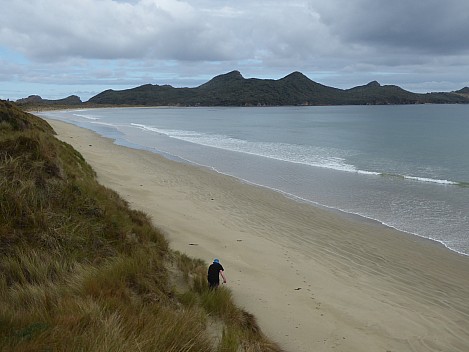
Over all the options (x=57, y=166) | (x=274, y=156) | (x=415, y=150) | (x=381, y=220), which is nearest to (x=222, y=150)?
(x=274, y=156)

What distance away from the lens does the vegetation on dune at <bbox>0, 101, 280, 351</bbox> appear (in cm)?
362

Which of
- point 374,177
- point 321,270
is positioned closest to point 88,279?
point 321,270

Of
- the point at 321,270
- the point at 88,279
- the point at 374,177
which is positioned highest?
the point at 88,279

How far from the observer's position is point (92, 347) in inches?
128

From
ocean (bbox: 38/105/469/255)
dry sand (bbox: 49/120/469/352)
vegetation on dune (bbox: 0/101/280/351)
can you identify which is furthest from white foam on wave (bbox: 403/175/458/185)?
vegetation on dune (bbox: 0/101/280/351)

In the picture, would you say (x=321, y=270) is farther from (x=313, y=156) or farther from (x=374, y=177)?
(x=313, y=156)

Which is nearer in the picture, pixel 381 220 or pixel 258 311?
pixel 258 311

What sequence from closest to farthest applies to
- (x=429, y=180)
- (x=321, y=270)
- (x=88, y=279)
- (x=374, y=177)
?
(x=88, y=279) < (x=321, y=270) < (x=429, y=180) < (x=374, y=177)

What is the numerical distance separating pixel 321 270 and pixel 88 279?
16.4 feet

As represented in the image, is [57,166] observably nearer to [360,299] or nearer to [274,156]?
[360,299]

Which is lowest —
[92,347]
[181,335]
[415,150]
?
[415,150]

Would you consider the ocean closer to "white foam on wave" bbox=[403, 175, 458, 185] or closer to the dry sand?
"white foam on wave" bbox=[403, 175, 458, 185]

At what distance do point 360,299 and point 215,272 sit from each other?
8.79ft

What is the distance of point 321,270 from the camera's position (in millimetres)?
8359
